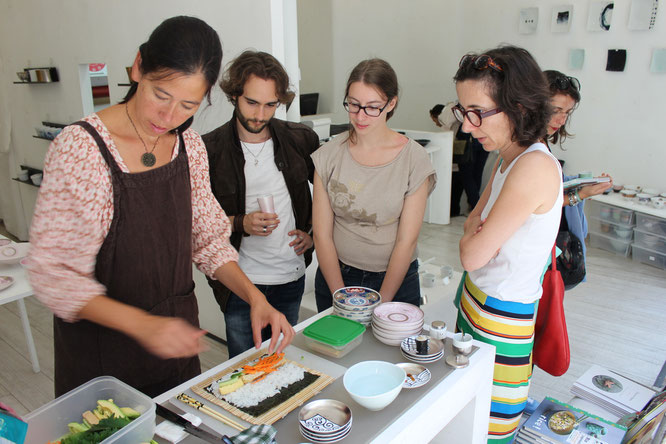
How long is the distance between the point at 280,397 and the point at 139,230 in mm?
519

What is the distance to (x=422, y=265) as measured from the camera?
12.3 ft

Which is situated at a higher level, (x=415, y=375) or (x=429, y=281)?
(x=415, y=375)

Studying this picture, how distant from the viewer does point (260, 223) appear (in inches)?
74.7

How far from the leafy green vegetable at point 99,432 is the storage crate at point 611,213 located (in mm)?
4878

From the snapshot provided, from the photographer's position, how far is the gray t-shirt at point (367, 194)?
1.89m

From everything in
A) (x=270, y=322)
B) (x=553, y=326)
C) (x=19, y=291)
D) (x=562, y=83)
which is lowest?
(x=19, y=291)

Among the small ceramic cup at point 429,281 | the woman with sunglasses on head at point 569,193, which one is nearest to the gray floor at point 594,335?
the small ceramic cup at point 429,281

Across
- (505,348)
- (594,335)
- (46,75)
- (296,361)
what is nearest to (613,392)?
(505,348)

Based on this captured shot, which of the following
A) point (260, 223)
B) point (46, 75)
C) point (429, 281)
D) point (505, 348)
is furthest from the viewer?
point (46, 75)

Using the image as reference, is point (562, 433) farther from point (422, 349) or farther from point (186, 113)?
point (186, 113)

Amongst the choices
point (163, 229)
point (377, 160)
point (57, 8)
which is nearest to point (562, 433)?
point (377, 160)

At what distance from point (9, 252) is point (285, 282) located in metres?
1.63

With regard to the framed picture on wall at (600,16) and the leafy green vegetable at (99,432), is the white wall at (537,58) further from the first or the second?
the leafy green vegetable at (99,432)

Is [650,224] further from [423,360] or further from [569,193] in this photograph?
[423,360]
